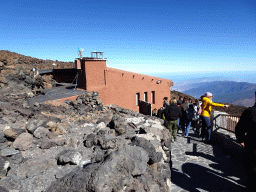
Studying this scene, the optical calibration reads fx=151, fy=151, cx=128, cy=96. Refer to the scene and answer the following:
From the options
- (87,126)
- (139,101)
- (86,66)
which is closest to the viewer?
(87,126)

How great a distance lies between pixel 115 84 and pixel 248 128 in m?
9.83

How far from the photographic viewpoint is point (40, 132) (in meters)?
4.13

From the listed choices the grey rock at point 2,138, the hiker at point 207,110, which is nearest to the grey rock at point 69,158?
the grey rock at point 2,138

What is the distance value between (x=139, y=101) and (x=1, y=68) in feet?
39.1

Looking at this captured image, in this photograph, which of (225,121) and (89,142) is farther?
(225,121)

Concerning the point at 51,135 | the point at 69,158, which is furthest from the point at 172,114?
the point at 51,135

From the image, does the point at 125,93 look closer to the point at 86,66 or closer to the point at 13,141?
the point at 86,66

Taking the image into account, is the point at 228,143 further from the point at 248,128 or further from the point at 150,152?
the point at 150,152

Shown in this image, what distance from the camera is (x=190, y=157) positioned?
5.29m

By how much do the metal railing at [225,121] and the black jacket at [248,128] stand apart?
332 cm

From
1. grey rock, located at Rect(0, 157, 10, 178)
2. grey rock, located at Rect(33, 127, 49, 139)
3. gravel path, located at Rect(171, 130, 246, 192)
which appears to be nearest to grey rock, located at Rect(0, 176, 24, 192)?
grey rock, located at Rect(0, 157, 10, 178)

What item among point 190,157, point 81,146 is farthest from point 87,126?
point 190,157

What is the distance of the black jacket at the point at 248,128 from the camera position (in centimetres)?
280

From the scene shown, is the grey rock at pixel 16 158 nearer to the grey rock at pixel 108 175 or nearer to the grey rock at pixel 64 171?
the grey rock at pixel 64 171
